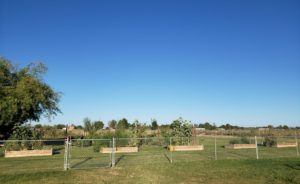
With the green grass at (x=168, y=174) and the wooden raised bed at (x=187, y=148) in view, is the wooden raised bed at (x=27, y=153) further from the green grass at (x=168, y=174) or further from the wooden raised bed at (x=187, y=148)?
the wooden raised bed at (x=187, y=148)

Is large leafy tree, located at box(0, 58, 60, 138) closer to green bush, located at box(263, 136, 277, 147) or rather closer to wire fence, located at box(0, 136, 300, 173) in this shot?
wire fence, located at box(0, 136, 300, 173)

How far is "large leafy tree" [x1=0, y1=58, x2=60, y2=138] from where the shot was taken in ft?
67.2

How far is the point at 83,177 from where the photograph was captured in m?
9.30

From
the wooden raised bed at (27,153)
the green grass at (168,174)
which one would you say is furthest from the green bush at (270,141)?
the wooden raised bed at (27,153)

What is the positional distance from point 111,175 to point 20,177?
3389mm

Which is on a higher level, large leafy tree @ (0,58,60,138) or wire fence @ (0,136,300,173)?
large leafy tree @ (0,58,60,138)

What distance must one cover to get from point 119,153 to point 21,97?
34.8 feet

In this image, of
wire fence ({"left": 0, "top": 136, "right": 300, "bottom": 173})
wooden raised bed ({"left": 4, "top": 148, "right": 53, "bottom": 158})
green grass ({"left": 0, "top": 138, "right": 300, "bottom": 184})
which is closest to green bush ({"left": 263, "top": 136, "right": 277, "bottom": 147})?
wire fence ({"left": 0, "top": 136, "right": 300, "bottom": 173})

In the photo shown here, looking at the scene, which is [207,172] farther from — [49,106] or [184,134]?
[49,106]

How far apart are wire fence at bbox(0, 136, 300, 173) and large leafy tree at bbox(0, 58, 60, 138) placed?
2650 millimetres

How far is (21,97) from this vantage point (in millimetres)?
21156

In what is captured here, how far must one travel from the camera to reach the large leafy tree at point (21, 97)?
2047cm

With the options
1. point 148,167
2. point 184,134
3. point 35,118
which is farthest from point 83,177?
point 35,118

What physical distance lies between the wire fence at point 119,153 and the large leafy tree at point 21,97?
2.65 metres
